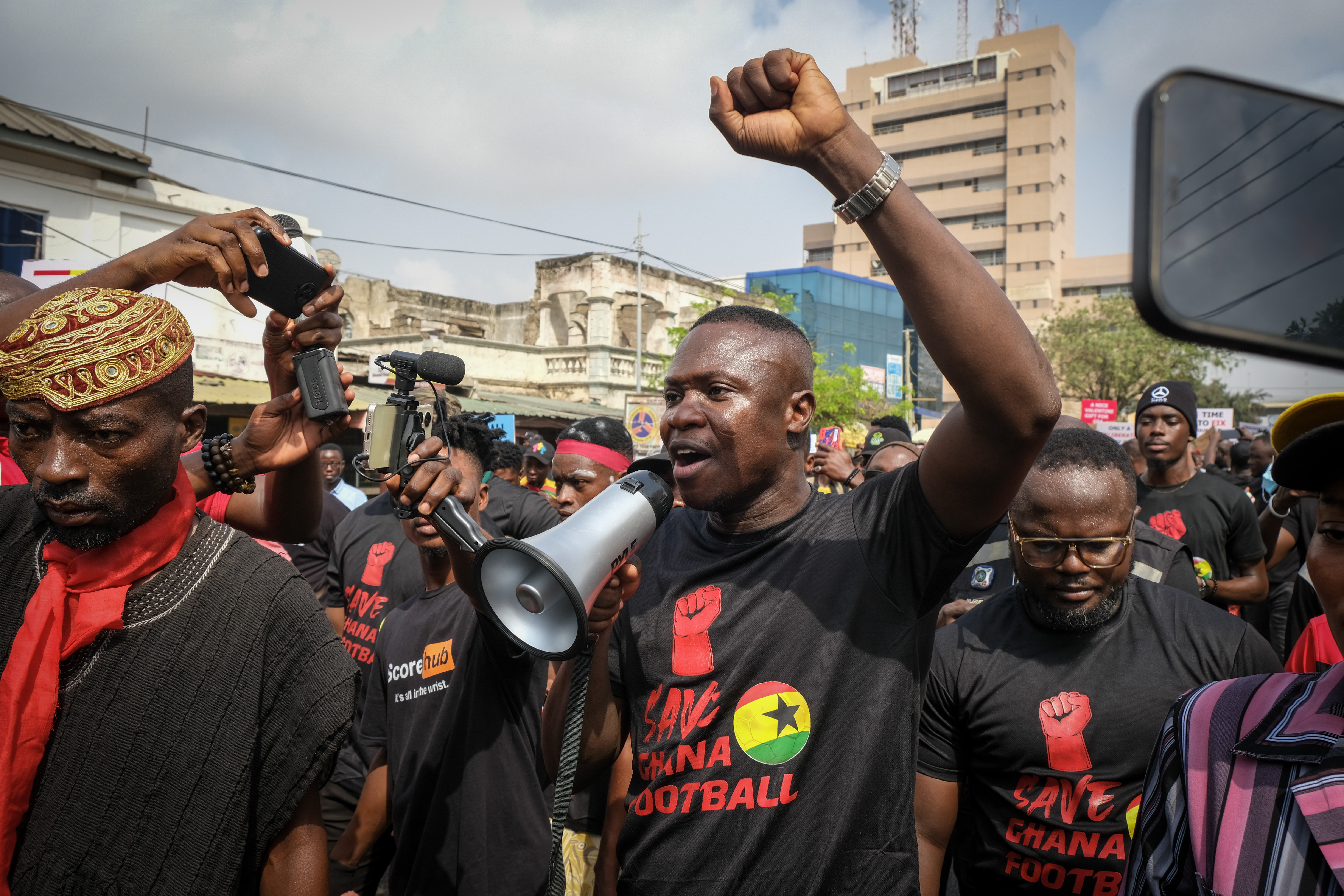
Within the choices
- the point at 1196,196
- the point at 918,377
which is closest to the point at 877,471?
the point at 1196,196

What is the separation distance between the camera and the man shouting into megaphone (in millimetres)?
1523

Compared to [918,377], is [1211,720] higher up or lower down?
lower down

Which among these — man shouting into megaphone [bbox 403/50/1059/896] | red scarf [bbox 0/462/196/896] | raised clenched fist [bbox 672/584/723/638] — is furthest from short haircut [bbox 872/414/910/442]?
red scarf [bbox 0/462/196/896]

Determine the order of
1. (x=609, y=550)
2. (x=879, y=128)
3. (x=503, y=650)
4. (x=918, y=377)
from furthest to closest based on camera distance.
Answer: (x=879, y=128), (x=918, y=377), (x=503, y=650), (x=609, y=550)

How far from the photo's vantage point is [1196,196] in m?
0.78

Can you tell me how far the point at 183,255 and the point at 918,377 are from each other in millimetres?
52888

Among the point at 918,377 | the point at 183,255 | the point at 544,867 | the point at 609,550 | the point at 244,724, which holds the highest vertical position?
the point at 918,377

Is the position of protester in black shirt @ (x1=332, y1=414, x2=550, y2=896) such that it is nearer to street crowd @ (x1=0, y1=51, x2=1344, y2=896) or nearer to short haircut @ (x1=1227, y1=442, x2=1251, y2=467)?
street crowd @ (x1=0, y1=51, x2=1344, y2=896)

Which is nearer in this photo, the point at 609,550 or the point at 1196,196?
the point at 1196,196

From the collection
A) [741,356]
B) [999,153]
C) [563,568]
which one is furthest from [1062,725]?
[999,153]

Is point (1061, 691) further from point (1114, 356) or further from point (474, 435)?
point (1114, 356)

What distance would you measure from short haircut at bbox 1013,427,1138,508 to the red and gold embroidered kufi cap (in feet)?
7.80

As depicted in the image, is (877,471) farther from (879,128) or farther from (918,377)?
(879,128)

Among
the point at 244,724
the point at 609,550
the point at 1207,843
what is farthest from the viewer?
the point at 244,724
